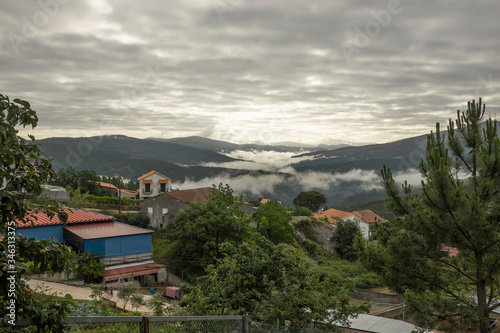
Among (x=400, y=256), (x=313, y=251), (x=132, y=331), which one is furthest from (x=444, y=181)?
(x=313, y=251)

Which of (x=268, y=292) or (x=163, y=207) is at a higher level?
(x=268, y=292)

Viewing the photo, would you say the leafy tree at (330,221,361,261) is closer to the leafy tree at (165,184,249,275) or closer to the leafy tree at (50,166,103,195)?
the leafy tree at (165,184,249,275)

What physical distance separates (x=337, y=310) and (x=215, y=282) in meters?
3.68

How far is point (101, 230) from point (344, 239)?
30429 mm

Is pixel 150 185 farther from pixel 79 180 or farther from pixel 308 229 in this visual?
pixel 308 229

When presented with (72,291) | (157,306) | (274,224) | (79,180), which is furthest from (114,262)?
(79,180)

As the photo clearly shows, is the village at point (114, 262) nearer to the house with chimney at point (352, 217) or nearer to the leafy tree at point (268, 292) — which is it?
the leafy tree at point (268, 292)

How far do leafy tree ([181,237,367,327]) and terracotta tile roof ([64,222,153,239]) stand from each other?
52.5 ft

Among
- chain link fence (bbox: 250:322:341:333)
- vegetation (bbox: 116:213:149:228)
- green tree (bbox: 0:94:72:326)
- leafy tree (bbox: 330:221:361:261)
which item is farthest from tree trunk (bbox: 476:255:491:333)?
leafy tree (bbox: 330:221:361:261)

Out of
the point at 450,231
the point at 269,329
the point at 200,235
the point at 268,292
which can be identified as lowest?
the point at 200,235

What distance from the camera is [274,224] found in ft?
135

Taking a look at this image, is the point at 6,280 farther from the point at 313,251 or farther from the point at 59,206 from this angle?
the point at 313,251

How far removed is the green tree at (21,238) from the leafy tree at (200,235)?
24222 mm

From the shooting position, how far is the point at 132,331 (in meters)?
5.06
